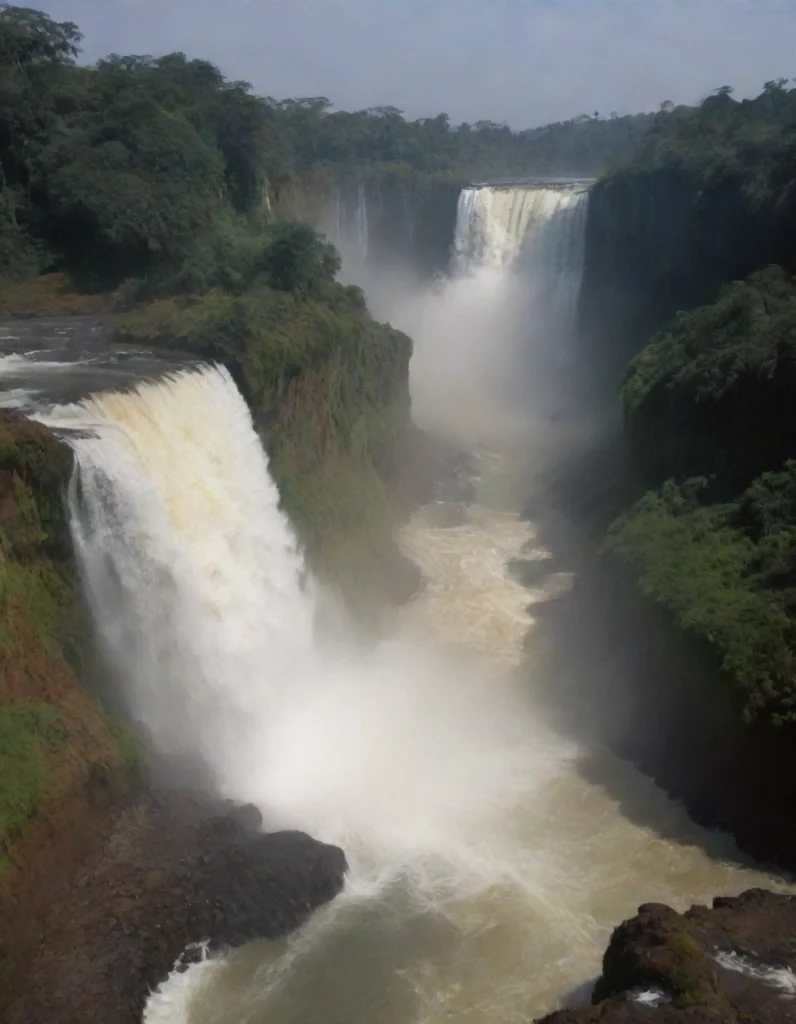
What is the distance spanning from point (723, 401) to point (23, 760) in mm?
16583

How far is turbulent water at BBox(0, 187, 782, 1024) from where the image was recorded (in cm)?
1216

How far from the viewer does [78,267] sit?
A: 29.1 metres

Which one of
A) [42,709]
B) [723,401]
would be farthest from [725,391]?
[42,709]

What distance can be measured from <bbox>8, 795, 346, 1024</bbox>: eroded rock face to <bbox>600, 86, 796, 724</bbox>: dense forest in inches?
277

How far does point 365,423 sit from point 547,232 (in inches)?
673

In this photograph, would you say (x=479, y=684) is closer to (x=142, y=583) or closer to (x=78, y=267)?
(x=142, y=583)

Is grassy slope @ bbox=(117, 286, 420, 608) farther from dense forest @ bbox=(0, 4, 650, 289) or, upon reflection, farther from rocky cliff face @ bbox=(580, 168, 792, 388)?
rocky cliff face @ bbox=(580, 168, 792, 388)

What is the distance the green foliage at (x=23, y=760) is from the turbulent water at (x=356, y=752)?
202 centimetres

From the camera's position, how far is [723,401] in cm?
2220

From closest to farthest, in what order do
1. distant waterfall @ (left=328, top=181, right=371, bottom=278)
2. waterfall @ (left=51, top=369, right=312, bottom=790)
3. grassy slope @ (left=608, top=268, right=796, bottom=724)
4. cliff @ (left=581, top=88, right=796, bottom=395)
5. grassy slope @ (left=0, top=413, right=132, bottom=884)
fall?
1. grassy slope @ (left=0, top=413, right=132, bottom=884)
2. waterfall @ (left=51, top=369, right=312, bottom=790)
3. grassy slope @ (left=608, top=268, right=796, bottom=724)
4. cliff @ (left=581, top=88, right=796, bottom=395)
5. distant waterfall @ (left=328, top=181, right=371, bottom=278)

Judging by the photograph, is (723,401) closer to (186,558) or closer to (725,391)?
(725,391)

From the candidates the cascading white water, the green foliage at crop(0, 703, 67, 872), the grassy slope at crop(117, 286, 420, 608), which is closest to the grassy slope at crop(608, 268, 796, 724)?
the grassy slope at crop(117, 286, 420, 608)

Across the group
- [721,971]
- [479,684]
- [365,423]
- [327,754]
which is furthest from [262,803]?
[365,423]

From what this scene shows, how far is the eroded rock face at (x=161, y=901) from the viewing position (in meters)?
10.9
